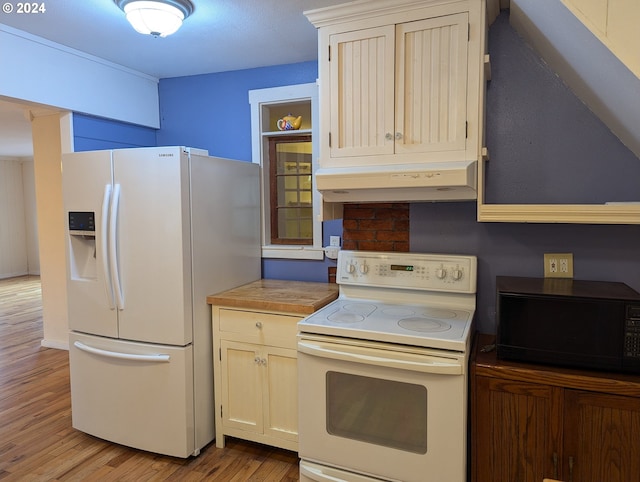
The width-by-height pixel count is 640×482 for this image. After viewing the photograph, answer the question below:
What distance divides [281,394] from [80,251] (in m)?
1.39

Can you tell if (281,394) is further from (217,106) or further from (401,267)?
(217,106)

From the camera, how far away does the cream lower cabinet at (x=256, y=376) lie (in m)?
2.30

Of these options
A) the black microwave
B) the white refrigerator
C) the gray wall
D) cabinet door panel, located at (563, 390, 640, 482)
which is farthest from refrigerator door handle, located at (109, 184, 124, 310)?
cabinet door panel, located at (563, 390, 640, 482)

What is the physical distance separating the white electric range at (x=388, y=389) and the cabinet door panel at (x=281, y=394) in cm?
28

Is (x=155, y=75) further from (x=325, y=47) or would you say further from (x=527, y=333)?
(x=527, y=333)

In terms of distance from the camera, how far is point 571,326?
1.72 m

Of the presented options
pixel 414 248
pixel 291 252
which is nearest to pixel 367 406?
pixel 414 248

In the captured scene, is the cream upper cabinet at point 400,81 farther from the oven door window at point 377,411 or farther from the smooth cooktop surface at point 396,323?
the oven door window at point 377,411

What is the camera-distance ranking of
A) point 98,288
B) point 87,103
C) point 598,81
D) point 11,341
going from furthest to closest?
point 11,341 < point 87,103 < point 98,288 < point 598,81

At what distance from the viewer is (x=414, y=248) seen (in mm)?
2463

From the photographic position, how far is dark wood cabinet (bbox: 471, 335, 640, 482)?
1.62 meters

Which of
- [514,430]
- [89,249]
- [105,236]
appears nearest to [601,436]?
[514,430]

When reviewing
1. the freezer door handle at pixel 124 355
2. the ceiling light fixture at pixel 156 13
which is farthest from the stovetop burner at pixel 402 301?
the ceiling light fixture at pixel 156 13

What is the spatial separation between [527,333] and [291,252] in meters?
1.57
